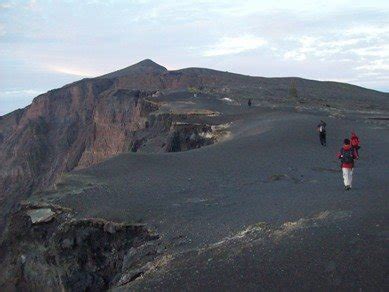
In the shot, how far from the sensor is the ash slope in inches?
304

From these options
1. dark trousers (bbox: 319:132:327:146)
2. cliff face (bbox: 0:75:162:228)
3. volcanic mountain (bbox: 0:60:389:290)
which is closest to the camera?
volcanic mountain (bbox: 0:60:389:290)

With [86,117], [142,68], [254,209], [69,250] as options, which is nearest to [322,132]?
[254,209]

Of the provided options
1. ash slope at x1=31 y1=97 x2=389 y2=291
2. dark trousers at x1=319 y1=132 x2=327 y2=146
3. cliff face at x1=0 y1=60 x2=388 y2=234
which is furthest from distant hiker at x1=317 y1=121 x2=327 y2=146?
cliff face at x1=0 y1=60 x2=388 y2=234

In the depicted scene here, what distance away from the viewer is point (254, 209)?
37.1ft

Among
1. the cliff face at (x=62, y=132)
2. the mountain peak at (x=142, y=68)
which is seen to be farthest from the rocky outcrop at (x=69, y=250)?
the mountain peak at (x=142, y=68)

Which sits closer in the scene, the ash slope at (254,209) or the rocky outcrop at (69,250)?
the ash slope at (254,209)

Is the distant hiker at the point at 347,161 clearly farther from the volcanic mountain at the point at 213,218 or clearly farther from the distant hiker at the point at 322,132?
the distant hiker at the point at 322,132

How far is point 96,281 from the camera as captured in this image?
1159 cm

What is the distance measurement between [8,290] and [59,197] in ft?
9.56

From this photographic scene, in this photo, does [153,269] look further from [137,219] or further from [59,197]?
[59,197]

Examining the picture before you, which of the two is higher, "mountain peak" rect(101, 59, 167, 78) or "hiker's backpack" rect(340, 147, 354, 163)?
"mountain peak" rect(101, 59, 167, 78)

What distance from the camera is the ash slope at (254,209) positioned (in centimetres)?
773

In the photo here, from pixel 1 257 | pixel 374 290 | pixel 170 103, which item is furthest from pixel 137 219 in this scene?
pixel 170 103

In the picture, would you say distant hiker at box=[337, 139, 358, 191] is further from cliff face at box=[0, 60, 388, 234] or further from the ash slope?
cliff face at box=[0, 60, 388, 234]
